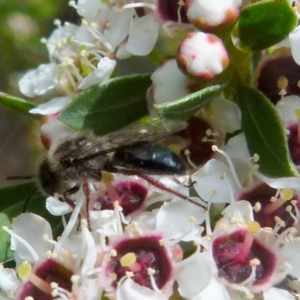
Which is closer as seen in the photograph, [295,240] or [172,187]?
[295,240]

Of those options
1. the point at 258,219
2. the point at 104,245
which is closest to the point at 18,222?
the point at 104,245

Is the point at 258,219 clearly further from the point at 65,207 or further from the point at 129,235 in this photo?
the point at 65,207

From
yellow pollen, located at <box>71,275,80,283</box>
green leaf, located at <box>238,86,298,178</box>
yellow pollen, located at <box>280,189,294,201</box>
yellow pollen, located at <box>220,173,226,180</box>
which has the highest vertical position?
green leaf, located at <box>238,86,298,178</box>

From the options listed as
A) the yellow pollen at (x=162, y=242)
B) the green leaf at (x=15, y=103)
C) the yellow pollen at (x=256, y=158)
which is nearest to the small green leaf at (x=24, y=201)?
the green leaf at (x=15, y=103)

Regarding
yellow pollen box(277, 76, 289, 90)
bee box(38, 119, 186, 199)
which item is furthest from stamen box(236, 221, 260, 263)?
yellow pollen box(277, 76, 289, 90)

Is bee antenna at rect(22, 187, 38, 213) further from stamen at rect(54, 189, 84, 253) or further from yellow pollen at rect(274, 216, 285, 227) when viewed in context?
yellow pollen at rect(274, 216, 285, 227)

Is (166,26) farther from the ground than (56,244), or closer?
farther from the ground

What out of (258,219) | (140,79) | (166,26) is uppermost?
(166,26)
